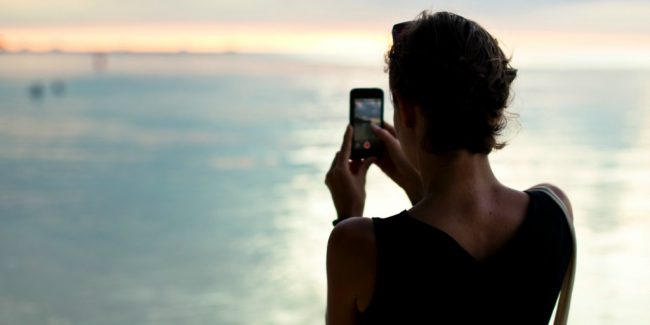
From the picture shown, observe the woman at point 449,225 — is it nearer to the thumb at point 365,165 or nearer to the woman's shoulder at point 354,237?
the woman's shoulder at point 354,237

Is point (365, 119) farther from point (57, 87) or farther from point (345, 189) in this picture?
point (57, 87)

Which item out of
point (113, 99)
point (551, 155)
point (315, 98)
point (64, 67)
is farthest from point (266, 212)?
point (64, 67)

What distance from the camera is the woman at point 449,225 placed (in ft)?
2.39

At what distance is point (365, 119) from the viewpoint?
1.02 meters

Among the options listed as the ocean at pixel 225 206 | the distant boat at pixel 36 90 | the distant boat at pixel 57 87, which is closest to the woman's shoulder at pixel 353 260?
the ocean at pixel 225 206

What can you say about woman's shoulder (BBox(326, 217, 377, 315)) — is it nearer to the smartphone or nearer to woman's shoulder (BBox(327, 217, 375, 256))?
woman's shoulder (BBox(327, 217, 375, 256))

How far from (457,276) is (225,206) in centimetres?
522

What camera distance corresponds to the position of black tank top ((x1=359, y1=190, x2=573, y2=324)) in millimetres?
731

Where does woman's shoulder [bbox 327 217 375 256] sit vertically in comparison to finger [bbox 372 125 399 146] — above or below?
below

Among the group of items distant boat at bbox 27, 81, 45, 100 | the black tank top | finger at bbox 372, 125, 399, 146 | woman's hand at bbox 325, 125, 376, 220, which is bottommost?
the black tank top

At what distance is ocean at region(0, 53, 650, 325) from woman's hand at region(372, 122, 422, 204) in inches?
3.8

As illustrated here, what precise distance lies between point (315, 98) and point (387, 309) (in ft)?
45.9

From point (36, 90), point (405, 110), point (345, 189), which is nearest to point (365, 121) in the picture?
point (345, 189)

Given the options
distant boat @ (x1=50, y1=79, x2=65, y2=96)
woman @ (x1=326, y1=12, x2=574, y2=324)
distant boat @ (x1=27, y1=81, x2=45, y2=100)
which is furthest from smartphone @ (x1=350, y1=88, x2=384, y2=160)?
distant boat @ (x1=50, y1=79, x2=65, y2=96)
